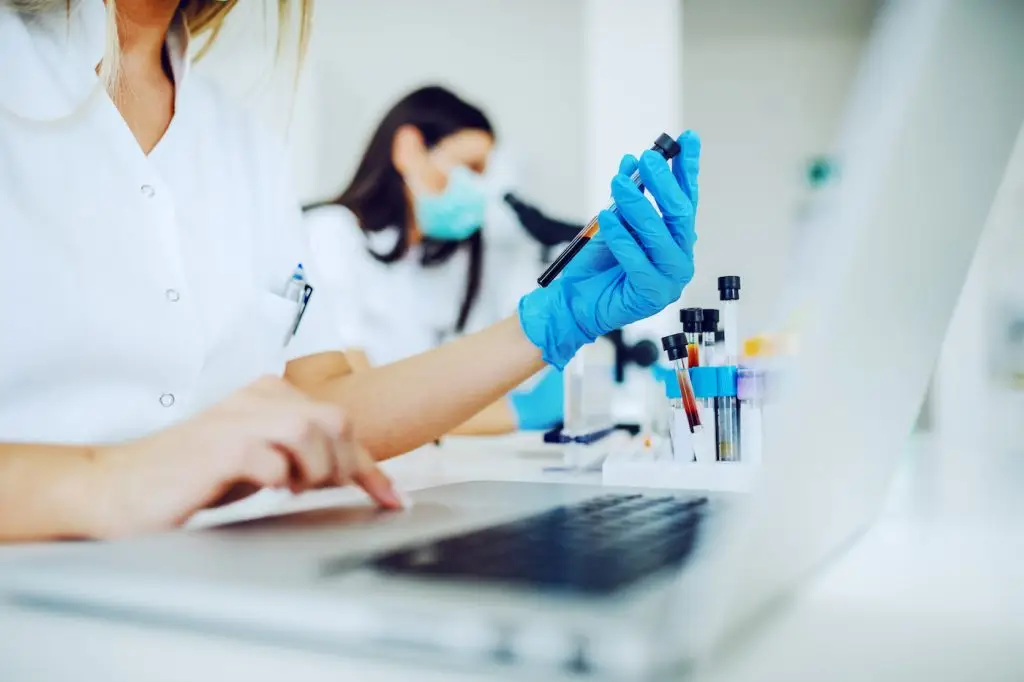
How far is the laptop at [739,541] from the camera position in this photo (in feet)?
0.88

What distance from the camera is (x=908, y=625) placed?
31 cm

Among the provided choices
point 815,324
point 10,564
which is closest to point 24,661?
point 10,564

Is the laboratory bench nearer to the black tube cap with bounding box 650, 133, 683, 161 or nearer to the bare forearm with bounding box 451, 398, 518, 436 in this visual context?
the black tube cap with bounding box 650, 133, 683, 161

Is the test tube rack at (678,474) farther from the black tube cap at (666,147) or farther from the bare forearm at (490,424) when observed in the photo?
the bare forearm at (490,424)

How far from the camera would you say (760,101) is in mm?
2723

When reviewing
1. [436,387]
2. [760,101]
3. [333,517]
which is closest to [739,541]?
[333,517]

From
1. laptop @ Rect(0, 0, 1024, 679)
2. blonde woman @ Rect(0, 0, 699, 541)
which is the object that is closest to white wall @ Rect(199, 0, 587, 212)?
blonde woman @ Rect(0, 0, 699, 541)

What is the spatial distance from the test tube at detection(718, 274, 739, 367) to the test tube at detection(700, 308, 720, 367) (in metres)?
0.01

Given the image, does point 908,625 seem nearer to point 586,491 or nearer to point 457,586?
point 457,586

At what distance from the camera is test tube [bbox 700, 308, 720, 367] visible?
0.85 meters

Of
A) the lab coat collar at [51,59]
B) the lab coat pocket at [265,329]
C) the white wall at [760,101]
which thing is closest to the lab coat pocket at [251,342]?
the lab coat pocket at [265,329]

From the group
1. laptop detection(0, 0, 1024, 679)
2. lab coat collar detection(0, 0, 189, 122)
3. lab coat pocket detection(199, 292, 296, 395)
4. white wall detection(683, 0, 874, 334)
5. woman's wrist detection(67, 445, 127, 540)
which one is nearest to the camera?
laptop detection(0, 0, 1024, 679)

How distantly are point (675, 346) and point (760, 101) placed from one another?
7.42 feet

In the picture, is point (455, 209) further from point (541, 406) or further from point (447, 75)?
point (541, 406)
